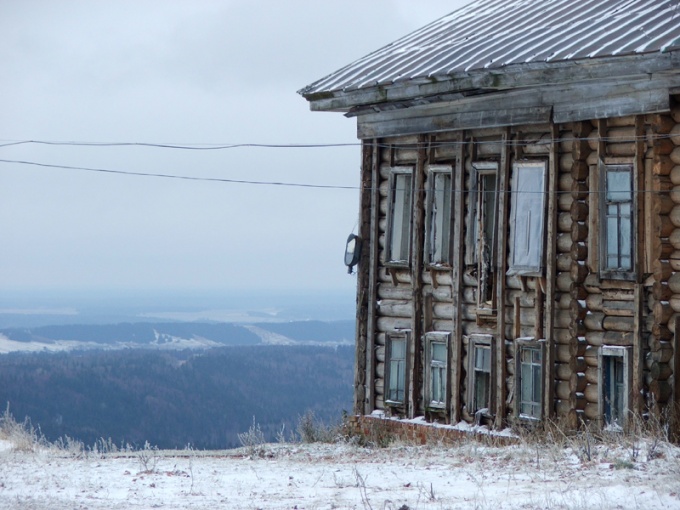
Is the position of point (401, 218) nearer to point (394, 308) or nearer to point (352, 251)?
point (352, 251)

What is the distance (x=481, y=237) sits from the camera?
18.1 metres

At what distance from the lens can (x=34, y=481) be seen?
1319 cm

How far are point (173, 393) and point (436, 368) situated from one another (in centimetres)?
13734

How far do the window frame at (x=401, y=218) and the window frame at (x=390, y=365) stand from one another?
1.18 m

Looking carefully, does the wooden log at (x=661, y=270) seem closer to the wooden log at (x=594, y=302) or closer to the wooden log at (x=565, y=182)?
the wooden log at (x=594, y=302)

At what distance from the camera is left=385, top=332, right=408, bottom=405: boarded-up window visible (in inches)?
766

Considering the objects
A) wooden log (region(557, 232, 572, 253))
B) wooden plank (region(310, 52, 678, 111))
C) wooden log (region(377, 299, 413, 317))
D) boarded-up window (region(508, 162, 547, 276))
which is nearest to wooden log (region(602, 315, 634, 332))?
wooden log (region(557, 232, 572, 253))

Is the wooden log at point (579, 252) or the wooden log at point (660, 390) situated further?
the wooden log at point (579, 252)

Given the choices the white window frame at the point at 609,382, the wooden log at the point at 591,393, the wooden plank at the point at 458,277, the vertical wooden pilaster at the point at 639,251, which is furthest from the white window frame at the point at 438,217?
the vertical wooden pilaster at the point at 639,251

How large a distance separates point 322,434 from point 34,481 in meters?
7.73

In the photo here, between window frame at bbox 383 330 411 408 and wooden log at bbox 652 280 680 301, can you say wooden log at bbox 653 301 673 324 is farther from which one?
window frame at bbox 383 330 411 408

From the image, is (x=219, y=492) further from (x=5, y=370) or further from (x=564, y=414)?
(x=5, y=370)

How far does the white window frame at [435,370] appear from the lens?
61.2 feet

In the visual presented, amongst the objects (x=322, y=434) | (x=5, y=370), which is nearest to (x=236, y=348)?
(x=5, y=370)
